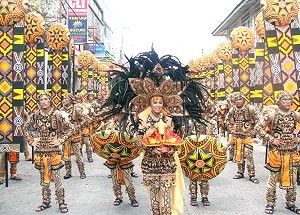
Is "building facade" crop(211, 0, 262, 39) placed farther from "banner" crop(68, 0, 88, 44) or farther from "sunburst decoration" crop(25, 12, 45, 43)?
"sunburst decoration" crop(25, 12, 45, 43)

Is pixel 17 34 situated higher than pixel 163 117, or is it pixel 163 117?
pixel 17 34

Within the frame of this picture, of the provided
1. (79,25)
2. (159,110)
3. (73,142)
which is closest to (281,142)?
(159,110)

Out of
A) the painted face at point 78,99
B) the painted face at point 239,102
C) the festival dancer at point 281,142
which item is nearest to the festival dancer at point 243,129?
the painted face at point 239,102

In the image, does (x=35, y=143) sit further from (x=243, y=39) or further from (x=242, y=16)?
(x=242, y=16)

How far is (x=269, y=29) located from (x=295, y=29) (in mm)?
508

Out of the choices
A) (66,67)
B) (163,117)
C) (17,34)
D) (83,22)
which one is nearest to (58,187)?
(163,117)

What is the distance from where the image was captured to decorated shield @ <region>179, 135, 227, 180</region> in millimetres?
7559

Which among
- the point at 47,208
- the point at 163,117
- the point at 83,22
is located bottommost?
the point at 47,208

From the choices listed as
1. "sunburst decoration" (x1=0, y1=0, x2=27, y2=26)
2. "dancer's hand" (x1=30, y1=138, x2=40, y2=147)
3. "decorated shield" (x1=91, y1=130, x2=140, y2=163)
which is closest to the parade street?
"decorated shield" (x1=91, y1=130, x2=140, y2=163)

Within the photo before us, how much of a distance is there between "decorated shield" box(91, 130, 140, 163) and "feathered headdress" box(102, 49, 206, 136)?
2.13 feet

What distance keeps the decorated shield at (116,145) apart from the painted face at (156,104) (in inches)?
52.8

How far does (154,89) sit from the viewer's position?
640 cm

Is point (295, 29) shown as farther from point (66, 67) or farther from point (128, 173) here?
point (66, 67)

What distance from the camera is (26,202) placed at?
8.26 meters
